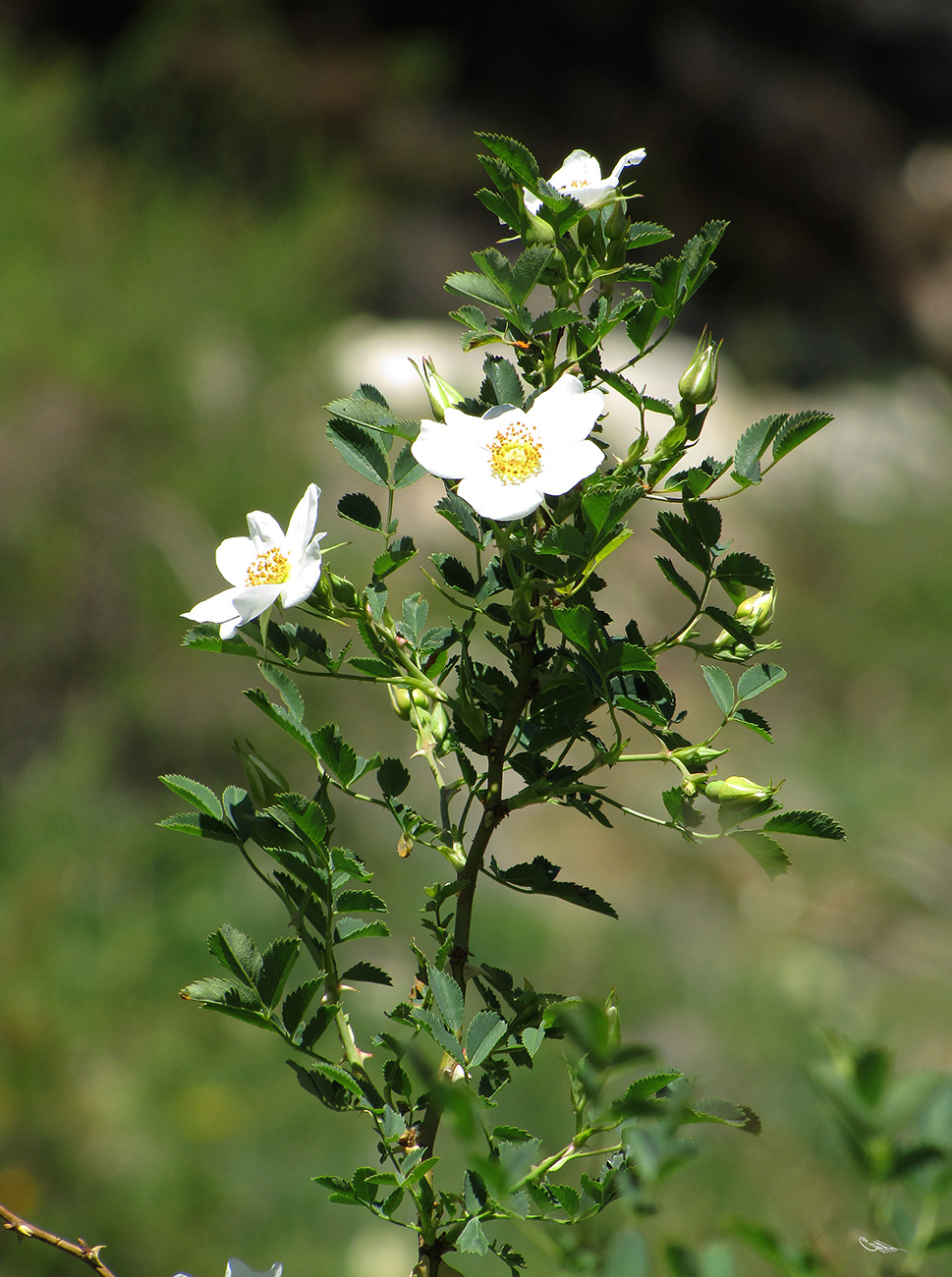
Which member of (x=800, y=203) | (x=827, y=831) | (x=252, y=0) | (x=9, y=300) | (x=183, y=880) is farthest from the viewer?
(x=800, y=203)

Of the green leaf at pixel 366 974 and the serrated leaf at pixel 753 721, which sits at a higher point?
the serrated leaf at pixel 753 721

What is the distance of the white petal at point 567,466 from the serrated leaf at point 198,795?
0.16m

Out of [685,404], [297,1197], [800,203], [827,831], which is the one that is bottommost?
[297,1197]

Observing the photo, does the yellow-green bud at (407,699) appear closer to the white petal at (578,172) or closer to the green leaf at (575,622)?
the green leaf at (575,622)

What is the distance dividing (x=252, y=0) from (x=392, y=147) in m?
0.85

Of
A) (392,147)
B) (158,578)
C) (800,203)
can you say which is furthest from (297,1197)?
(800,203)

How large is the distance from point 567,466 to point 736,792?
0.12m

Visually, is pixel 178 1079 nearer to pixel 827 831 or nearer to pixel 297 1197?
pixel 297 1197

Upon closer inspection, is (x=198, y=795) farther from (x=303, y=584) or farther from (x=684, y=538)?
(x=684, y=538)

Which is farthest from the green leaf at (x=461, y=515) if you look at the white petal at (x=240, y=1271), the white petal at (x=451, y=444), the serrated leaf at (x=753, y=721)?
the white petal at (x=240, y=1271)

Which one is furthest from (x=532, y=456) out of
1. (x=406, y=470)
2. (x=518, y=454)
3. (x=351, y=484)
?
(x=351, y=484)

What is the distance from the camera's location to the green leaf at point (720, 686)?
428 millimetres

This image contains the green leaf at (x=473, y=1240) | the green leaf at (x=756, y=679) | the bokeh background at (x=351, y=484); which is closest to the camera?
the green leaf at (x=473, y=1240)

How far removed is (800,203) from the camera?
18.0 ft
